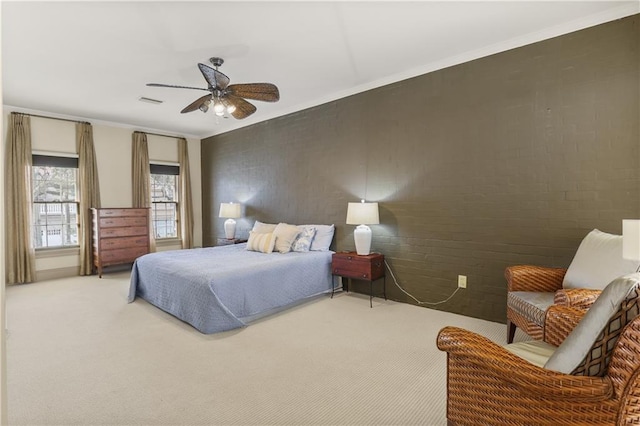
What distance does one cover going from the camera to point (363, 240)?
4.04m

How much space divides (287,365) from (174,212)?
531 cm

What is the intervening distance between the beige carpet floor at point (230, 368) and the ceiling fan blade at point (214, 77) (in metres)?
2.31

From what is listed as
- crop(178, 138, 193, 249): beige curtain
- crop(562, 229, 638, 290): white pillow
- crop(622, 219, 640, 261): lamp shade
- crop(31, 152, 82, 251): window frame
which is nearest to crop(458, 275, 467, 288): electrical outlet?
crop(562, 229, 638, 290): white pillow

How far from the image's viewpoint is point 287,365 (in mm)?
2508

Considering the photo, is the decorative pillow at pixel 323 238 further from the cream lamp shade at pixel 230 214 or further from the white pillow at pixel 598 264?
the white pillow at pixel 598 264

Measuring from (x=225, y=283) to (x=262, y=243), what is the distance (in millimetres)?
1385

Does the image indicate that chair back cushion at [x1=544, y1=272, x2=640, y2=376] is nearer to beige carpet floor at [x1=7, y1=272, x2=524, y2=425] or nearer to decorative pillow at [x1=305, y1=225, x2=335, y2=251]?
beige carpet floor at [x1=7, y1=272, x2=524, y2=425]

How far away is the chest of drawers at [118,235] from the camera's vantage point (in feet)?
17.8

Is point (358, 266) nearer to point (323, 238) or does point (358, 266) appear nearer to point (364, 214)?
point (364, 214)

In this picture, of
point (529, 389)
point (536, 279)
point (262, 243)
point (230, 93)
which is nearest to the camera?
point (529, 389)

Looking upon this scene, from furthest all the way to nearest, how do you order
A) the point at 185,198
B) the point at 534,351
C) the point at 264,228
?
the point at 185,198 → the point at 264,228 → the point at 534,351

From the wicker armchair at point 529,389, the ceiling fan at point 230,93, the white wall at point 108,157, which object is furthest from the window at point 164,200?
the wicker armchair at point 529,389

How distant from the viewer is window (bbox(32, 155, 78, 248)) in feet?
17.5

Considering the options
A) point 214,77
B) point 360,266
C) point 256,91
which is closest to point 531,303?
point 360,266
